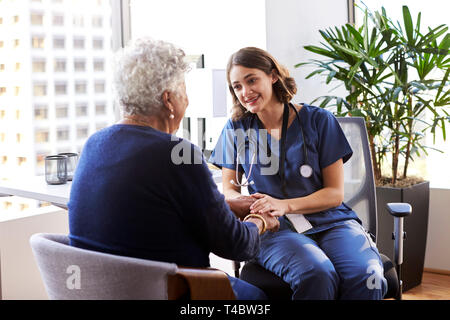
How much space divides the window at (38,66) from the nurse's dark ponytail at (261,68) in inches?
65.6

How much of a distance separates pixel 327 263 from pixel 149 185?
750 mm

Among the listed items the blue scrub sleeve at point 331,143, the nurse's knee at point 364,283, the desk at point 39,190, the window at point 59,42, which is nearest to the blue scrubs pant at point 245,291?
the nurse's knee at point 364,283

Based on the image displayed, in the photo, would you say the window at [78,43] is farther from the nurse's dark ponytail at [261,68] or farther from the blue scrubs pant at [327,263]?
the blue scrubs pant at [327,263]

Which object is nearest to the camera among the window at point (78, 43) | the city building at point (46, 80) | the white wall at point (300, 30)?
the city building at point (46, 80)

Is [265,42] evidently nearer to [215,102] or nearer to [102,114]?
[215,102]

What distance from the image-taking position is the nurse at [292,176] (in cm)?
182

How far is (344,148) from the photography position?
6.81 ft

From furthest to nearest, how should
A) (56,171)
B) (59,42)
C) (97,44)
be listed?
1. (97,44)
2. (59,42)
3. (56,171)

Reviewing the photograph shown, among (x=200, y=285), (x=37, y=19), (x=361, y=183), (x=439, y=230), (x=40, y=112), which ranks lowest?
(x=439, y=230)

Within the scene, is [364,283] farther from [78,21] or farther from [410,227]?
[78,21]

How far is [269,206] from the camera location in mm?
1917

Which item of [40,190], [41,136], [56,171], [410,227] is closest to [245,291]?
[40,190]

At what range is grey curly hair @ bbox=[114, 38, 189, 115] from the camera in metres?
1.44
